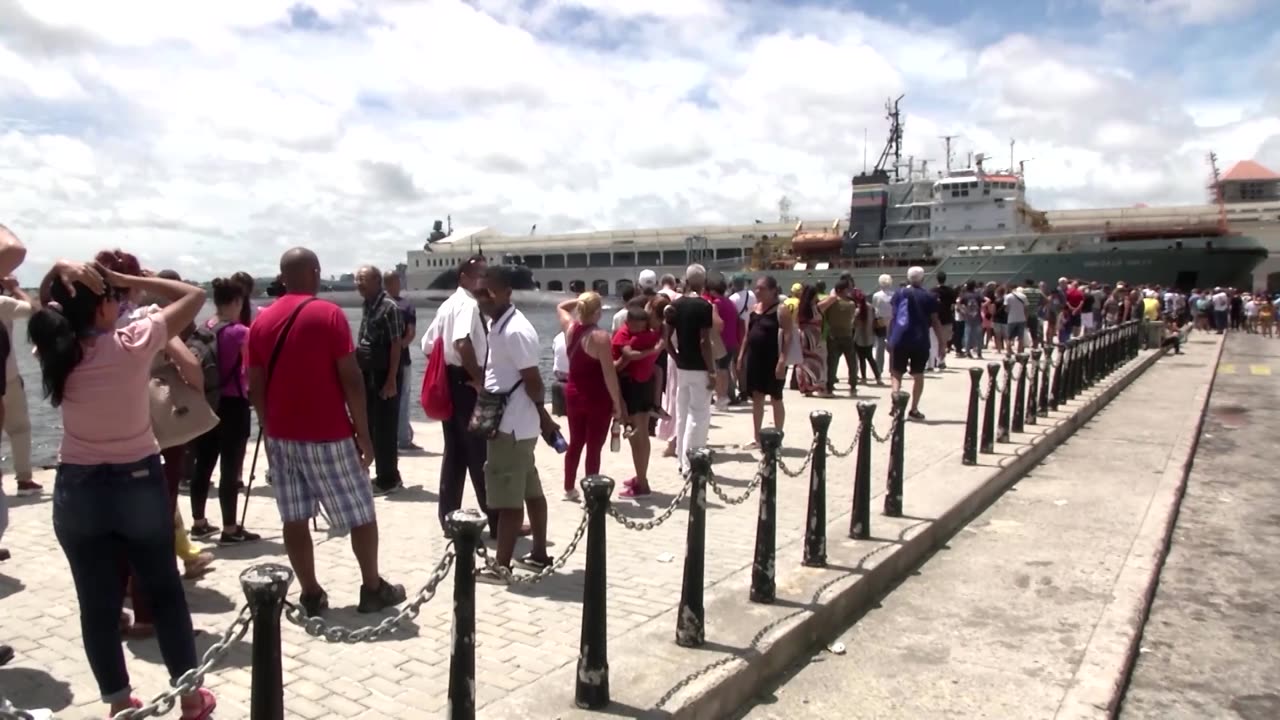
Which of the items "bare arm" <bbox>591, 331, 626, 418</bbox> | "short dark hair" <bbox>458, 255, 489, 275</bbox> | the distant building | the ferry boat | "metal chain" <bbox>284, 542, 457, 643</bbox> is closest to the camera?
"metal chain" <bbox>284, 542, 457, 643</bbox>

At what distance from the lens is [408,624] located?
4.46 meters

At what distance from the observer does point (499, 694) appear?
3742mm

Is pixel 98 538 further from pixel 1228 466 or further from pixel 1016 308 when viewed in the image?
pixel 1016 308

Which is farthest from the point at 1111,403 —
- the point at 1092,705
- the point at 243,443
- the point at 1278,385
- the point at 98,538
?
the point at 98,538

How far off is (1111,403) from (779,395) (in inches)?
314

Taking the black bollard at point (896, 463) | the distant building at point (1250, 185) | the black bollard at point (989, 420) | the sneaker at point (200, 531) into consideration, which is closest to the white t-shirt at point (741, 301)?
the black bollard at point (989, 420)

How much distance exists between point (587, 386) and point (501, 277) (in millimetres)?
1730

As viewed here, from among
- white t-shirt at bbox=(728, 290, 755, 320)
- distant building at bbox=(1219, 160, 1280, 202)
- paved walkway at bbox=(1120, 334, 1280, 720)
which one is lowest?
paved walkway at bbox=(1120, 334, 1280, 720)

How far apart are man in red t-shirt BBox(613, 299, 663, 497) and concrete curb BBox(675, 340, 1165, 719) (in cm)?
164

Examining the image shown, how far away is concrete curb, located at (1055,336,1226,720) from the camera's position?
4.07 m

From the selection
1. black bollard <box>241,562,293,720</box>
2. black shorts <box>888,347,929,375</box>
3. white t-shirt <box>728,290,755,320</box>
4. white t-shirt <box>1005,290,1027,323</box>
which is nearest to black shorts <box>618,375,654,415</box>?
white t-shirt <box>728,290,755,320</box>

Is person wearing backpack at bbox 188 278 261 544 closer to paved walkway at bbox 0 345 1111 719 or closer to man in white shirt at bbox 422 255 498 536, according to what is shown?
paved walkway at bbox 0 345 1111 719

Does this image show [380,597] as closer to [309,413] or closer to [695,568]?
[309,413]

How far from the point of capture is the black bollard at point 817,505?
5297 millimetres
